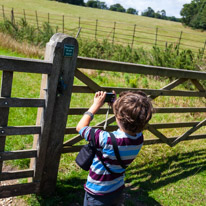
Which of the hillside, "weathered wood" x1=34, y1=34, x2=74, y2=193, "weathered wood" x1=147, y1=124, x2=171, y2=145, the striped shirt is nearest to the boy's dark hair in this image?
the striped shirt

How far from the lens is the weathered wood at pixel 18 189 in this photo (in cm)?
286

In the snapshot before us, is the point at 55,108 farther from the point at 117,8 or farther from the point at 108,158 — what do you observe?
the point at 117,8

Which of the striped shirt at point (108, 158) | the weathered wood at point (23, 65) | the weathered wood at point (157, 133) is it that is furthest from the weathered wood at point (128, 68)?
the striped shirt at point (108, 158)

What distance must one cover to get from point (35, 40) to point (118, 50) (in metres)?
4.77

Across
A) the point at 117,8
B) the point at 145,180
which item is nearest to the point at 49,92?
the point at 145,180

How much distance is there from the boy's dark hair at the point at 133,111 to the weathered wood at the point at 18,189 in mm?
1692

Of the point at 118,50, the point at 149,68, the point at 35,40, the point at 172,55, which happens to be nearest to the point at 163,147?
the point at 149,68

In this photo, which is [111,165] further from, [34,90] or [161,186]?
[34,90]

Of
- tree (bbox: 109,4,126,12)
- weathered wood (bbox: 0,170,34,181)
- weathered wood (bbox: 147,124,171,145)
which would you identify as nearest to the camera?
weathered wood (bbox: 0,170,34,181)

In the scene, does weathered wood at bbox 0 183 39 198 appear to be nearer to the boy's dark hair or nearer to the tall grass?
the boy's dark hair

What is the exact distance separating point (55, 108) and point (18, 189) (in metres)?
1.06

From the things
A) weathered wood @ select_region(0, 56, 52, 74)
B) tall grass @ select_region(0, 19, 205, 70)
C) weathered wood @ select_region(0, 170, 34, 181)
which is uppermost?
weathered wood @ select_region(0, 56, 52, 74)

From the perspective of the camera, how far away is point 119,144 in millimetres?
1936

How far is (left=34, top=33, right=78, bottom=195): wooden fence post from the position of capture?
253 centimetres
